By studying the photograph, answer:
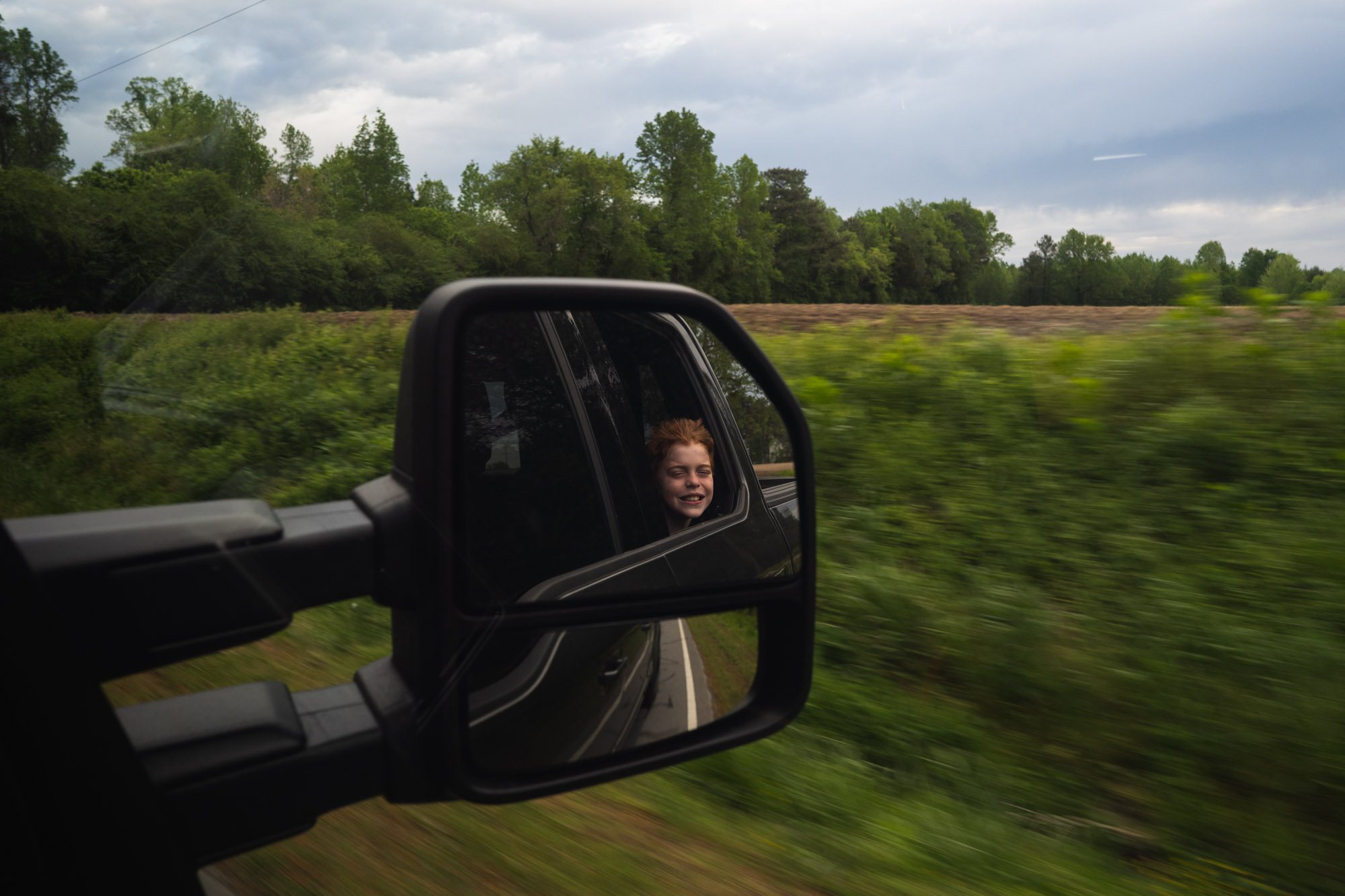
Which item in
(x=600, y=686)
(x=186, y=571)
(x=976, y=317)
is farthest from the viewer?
(x=976, y=317)

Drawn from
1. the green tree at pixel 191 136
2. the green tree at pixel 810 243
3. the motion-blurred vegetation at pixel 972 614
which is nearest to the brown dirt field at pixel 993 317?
the motion-blurred vegetation at pixel 972 614

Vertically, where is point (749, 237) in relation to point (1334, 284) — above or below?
above

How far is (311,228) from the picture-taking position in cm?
739

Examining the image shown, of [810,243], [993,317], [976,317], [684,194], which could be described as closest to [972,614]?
[976,317]

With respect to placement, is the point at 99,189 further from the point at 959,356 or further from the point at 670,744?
the point at 959,356

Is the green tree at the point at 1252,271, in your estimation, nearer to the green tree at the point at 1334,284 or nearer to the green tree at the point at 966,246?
the green tree at the point at 1334,284

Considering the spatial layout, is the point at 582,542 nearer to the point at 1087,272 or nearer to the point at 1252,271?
the point at 1252,271

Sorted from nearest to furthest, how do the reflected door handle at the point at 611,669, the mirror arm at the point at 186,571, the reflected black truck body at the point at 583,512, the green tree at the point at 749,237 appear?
the mirror arm at the point at 186,571
the reflected black truck body at the point at 583,512
the reflected door handle at the point at 611,669
the green tree at the point at 749,237

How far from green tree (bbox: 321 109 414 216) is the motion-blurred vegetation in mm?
1071

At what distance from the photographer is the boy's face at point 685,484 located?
1708mm

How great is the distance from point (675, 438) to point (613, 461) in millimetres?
126

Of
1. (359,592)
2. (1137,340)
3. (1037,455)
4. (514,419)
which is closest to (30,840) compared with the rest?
(359,592)

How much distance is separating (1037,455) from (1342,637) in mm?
2103

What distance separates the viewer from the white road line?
4.68 ft
